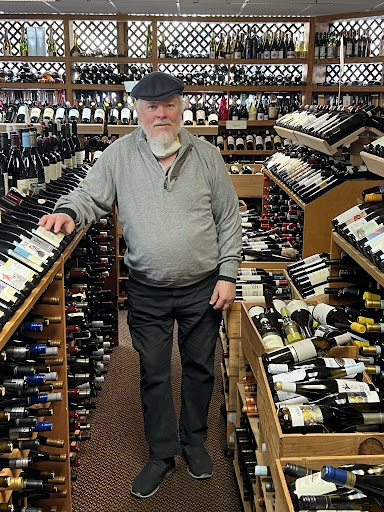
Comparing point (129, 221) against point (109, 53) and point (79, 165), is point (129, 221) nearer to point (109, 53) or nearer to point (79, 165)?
point (79, 165)

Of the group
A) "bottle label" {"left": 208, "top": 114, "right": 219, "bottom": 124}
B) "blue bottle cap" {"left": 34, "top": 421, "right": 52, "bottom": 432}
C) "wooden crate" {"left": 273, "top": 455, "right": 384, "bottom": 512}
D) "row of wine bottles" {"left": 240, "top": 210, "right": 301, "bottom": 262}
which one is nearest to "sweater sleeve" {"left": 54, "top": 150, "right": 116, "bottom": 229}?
"blue bottle cap" {"left": 34, "top": 421, "right": 52, "bottom": 432}

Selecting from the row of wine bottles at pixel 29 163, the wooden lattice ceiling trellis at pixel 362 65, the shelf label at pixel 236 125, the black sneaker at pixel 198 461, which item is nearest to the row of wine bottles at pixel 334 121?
the row of wine bottles at pixel 29 163

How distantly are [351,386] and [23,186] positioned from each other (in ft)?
5.57

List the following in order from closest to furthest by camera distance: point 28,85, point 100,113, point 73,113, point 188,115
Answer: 1. point 73,113
2. point 100,113
3. point 188,115
4. point 28,85

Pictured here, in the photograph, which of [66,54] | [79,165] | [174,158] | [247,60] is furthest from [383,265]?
[66,54]

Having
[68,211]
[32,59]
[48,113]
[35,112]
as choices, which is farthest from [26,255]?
[32,59]

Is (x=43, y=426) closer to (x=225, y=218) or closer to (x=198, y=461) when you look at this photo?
(x=198, y=461)

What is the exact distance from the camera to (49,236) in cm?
240

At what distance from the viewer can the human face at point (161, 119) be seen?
2.74 meters

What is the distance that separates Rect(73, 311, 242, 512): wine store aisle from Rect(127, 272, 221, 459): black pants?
180 millimetres

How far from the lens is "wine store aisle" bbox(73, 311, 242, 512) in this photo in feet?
9.29

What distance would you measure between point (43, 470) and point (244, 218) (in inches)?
136

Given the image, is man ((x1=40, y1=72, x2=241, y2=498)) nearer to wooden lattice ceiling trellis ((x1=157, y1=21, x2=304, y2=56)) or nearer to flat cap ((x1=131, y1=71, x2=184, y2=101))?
flat cap ((x1=131, y1=71, x2=184, y2=101))

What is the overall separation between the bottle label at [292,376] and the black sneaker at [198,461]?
3.61ft
